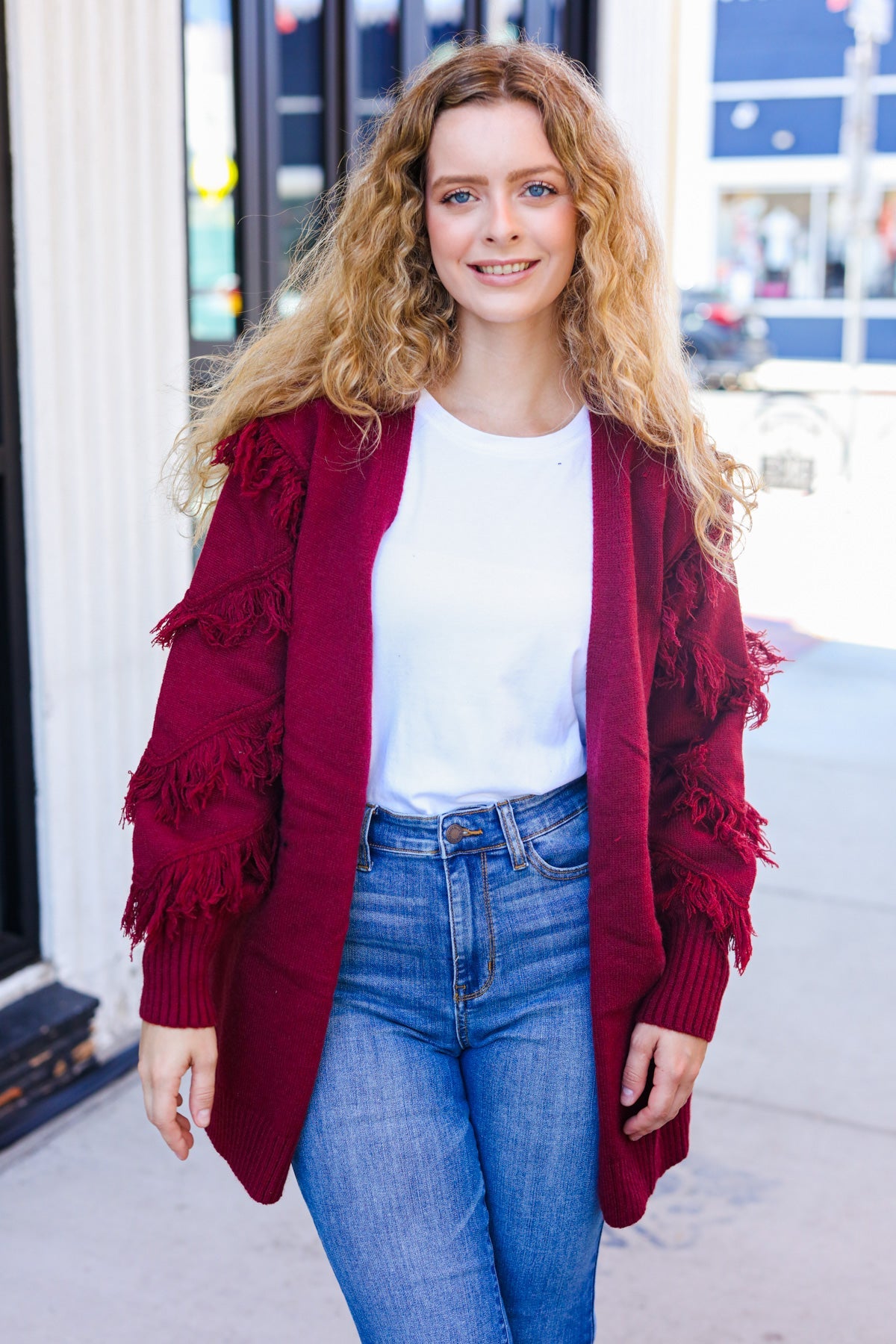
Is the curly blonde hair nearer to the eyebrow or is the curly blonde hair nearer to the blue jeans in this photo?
the eyebrow

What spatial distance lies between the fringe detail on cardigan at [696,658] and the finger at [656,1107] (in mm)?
458

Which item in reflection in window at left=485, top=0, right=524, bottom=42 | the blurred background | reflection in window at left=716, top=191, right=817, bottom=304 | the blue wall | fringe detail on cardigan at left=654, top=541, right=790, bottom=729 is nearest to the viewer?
fringe detail on cardigan at left=654, top=541, right=790, bottom=729

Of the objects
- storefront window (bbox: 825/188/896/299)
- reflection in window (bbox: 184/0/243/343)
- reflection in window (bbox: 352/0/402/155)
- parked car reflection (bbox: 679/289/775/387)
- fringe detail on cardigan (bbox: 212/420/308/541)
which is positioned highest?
storefront window (bbox: 825/188/896/299)

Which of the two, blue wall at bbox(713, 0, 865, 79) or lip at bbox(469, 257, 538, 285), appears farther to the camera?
blue wall at bbox(713, 0, 865, 79)

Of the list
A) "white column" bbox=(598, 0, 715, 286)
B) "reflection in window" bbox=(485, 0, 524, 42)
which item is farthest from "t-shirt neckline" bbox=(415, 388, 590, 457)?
"reflection in window" bbox=(485, 0, 524, 42)

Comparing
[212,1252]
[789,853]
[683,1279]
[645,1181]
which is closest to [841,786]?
[789,853]

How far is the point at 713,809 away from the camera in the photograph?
1.80m

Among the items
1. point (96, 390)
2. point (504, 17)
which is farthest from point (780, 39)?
point (96, 390)

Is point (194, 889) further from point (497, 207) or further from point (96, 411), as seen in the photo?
point (96, 411)

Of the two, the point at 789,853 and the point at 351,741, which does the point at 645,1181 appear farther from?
the point at 789,853

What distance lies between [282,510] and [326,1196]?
79 centimetres

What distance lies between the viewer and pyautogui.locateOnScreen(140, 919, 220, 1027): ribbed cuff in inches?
63.4

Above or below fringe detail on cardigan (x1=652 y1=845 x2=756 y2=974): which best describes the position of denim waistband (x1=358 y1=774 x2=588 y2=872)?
above

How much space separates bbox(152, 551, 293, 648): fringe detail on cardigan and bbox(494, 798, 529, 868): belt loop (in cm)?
→ 33
